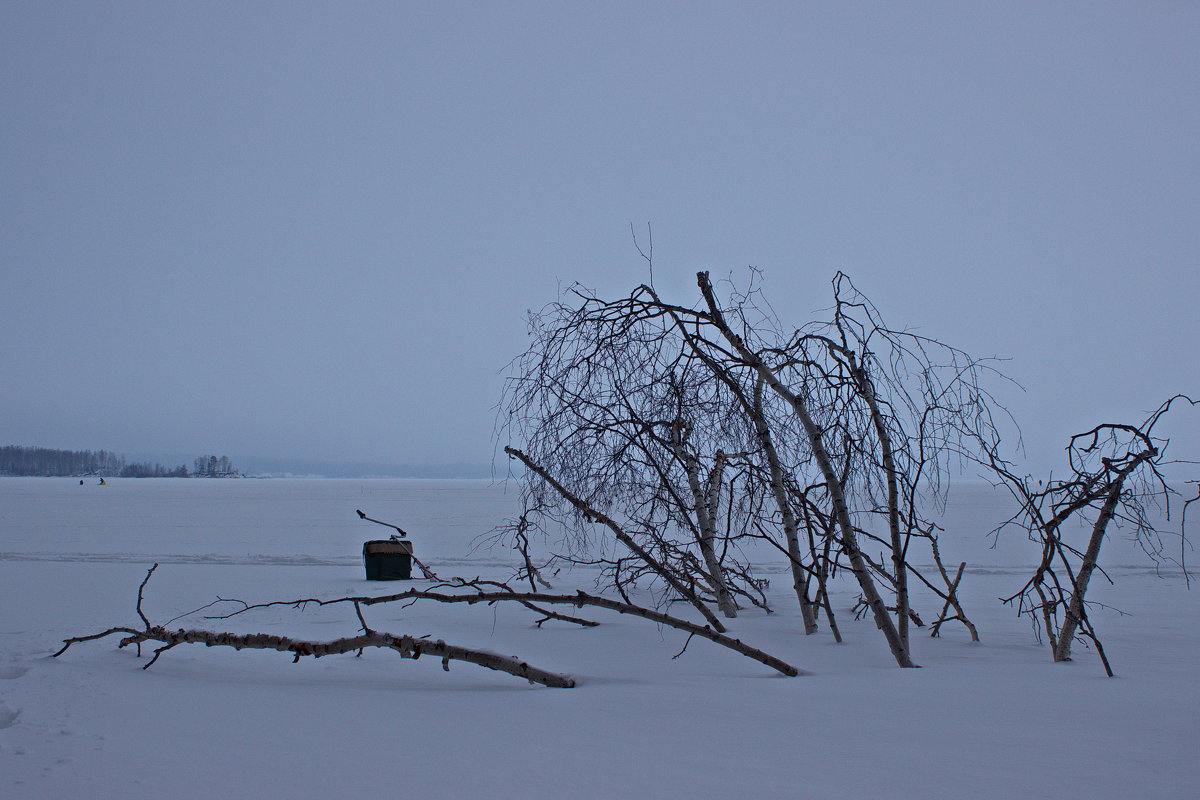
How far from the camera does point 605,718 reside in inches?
139

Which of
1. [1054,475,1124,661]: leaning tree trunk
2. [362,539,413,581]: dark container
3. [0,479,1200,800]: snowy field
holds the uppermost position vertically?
[1054,475,1124,661]: leaning tree trunk

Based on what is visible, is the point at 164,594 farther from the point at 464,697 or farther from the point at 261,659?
the point at 464,697

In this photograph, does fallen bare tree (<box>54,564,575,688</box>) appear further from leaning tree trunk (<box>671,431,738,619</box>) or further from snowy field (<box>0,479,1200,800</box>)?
leaning tree trunk (<box>671,431,738,619</box>)

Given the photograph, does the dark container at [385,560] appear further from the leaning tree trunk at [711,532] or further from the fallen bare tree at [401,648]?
the fallen bare tree at [401,648]

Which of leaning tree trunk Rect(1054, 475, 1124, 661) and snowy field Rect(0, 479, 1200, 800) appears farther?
leaning tree trunk Rect(1054, 475, 1124, 661)

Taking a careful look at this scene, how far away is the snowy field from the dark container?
4294mm

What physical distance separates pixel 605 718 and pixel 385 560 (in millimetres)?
8860

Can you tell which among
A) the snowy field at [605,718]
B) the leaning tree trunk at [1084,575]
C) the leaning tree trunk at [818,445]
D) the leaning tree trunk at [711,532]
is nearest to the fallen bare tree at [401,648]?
the snowy field at [605,718]

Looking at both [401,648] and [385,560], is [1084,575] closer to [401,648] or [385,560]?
[401,648]

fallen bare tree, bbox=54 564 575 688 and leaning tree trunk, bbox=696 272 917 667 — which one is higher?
leaning tree trunk, bbox=696 272 917 667

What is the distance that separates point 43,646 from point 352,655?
2.10 m

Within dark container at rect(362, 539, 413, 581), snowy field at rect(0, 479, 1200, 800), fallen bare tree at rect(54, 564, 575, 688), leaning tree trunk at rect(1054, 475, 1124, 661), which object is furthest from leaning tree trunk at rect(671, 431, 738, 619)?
dark container at rect(362, 539, 413, 581)

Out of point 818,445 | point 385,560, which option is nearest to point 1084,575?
point 818,445

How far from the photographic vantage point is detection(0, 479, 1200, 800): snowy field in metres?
2.65
